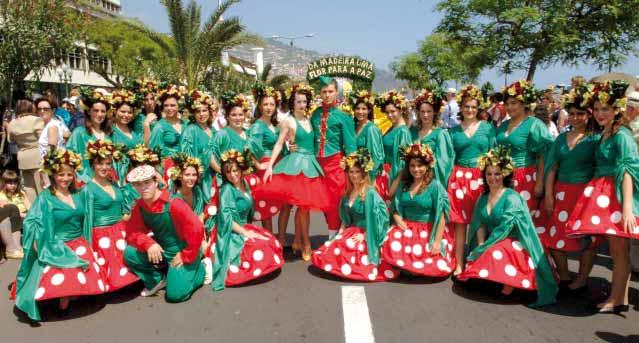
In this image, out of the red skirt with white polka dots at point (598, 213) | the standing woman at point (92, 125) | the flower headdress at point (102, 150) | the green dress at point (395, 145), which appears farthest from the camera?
the green dress at point (395, 145)

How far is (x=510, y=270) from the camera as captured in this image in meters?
4.67

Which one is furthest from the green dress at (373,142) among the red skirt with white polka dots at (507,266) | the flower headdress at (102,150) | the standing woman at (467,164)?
the flower headdress at (102,150)

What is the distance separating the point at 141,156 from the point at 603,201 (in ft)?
13.9

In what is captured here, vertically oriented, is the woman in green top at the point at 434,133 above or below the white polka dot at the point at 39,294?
above

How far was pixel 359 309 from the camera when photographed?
465 centimetres

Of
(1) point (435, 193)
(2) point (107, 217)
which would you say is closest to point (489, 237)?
(1) point (435, 193)

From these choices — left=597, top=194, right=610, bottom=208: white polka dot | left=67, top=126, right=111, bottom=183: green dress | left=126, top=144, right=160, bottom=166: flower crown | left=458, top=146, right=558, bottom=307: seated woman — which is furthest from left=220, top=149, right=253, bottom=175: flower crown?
left=597, top=194, right=610, bottom=208: white polka dot

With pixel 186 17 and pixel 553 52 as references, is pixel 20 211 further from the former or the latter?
pixel 553 52

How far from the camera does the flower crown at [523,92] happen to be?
213 inches

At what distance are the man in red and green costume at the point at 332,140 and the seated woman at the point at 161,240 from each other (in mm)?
1787

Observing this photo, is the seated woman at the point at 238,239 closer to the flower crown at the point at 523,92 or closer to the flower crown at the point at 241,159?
the flower crown at the point at 241,159

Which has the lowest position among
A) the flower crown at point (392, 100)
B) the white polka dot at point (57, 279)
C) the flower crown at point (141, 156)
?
the white polka dot at point (57, 279)

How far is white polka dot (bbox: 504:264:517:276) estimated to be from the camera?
15.3ft

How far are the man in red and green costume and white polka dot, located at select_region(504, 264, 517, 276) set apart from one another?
6.87ft
